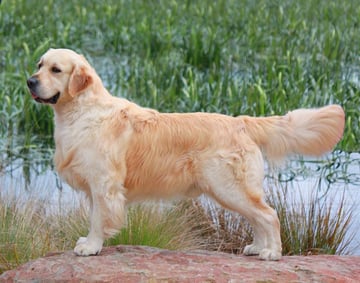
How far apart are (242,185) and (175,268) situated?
0.62 m

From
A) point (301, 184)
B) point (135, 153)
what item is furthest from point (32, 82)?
point (301, 184)

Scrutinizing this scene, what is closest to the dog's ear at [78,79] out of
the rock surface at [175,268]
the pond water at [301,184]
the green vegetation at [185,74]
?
the rock surface at [175,268]

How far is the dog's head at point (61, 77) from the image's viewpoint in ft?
19.0

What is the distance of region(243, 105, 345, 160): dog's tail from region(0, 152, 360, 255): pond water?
1835mm

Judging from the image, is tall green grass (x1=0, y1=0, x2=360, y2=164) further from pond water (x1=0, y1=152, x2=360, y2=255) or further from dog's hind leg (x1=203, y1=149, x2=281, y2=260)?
dog's hind leg (x1=203, y1=149, x2=281, y2=260)

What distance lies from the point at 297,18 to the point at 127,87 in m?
7.04

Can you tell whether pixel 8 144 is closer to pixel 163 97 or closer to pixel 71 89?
pixel 163 97

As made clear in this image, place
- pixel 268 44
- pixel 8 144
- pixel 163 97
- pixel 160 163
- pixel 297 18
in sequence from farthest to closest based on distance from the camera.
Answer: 1. pixel 297 18
2. pixel 268 44
3. pixel 163 97
4. pixel 8 144
5. pixel 160 163

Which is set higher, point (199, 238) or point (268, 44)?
point (268, 44)

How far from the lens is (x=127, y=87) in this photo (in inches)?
493

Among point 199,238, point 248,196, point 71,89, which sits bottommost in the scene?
point 199,238

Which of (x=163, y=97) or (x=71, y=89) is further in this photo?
(x=163, y=97)

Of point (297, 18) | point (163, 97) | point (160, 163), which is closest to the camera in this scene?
point (160, 163)

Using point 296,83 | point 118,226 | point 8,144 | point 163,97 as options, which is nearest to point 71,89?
point 118,226
